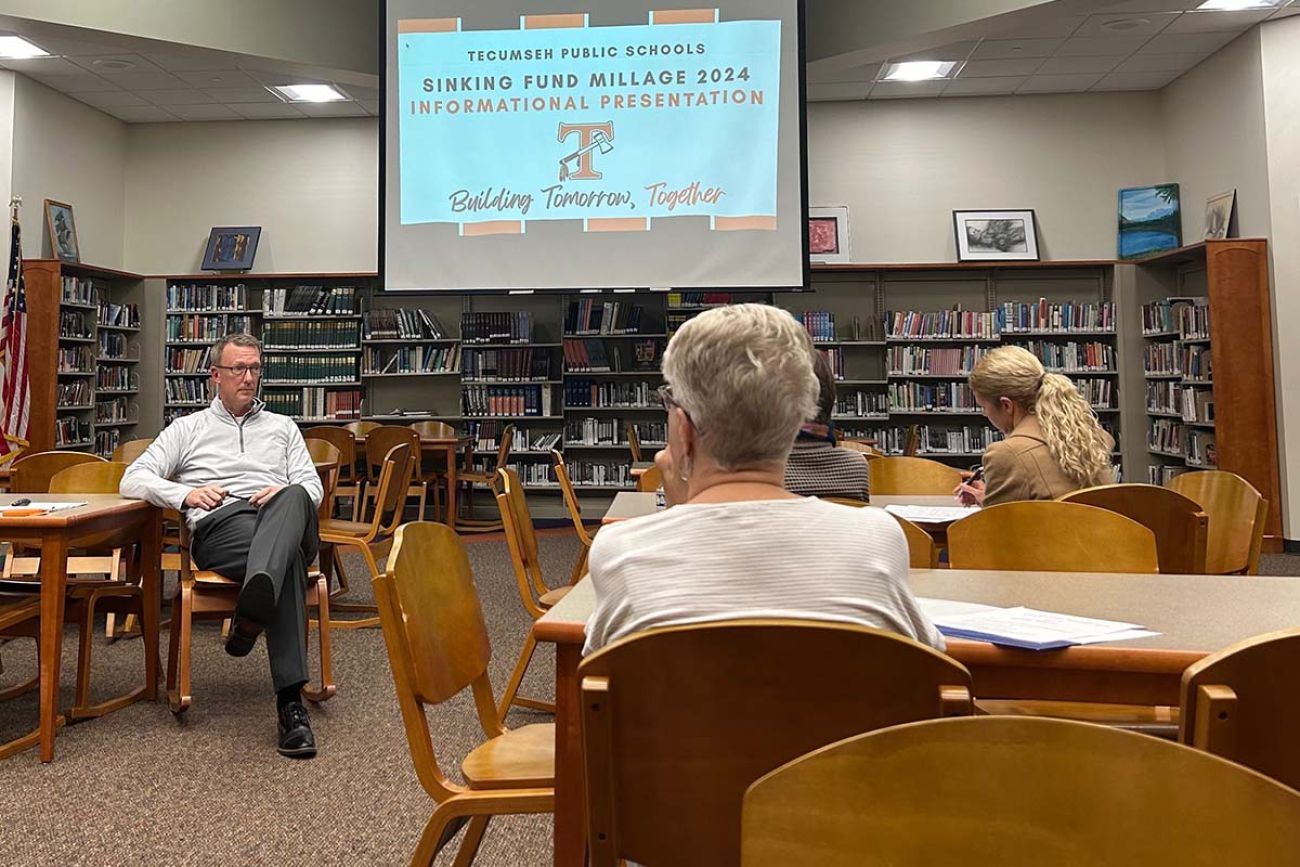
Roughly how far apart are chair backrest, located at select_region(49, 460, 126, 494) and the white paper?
296 cm

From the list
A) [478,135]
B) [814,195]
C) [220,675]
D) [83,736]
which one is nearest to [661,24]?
[478,135]

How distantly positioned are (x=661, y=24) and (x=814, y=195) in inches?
114

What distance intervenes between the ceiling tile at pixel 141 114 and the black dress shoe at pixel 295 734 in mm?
7098

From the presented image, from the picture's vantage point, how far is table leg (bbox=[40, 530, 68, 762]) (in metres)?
2.50

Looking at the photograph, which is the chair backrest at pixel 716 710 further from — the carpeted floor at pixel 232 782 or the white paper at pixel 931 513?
the white paper at pixel 931 513

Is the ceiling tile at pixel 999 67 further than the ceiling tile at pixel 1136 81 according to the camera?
No

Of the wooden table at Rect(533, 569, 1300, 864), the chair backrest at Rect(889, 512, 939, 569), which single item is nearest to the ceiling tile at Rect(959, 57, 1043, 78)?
the chair backrest at Rect(889, 512, 939, 569)

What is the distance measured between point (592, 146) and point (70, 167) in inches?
195

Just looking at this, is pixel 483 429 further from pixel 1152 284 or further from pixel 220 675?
pixel 1152 284

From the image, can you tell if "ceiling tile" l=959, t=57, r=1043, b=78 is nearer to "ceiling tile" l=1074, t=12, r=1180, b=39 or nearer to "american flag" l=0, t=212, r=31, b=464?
"ceiling tile" l=1074, t=12, r=1180, b=39

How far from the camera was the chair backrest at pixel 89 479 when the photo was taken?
3.47 m

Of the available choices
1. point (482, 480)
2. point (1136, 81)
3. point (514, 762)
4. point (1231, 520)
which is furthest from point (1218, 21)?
point (514, 762)

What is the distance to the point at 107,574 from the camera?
4.10 meters

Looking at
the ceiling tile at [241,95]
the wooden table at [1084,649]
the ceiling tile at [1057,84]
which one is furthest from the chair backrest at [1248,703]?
the ceiling tile at [241,95]
